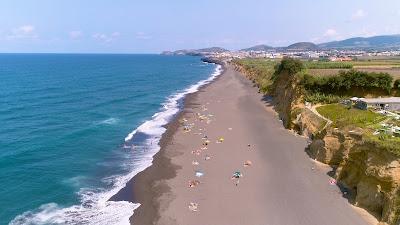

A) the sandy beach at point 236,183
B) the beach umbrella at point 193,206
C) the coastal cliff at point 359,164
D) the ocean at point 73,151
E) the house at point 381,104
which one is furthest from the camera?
the house at point 381,104

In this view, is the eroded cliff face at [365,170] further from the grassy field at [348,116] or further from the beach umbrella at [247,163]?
the beach umbrella at [247,163]

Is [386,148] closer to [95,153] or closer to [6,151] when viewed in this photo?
[95,153]

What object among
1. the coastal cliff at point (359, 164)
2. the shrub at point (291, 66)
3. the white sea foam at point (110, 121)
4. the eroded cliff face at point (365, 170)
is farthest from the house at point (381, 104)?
the white sea foam at point (110, 121)

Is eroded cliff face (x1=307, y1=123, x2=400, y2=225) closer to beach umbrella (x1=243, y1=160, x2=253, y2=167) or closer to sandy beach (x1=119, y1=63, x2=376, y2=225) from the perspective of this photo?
sandy beach (x1=119, y1=63, x2=376, y2=225)

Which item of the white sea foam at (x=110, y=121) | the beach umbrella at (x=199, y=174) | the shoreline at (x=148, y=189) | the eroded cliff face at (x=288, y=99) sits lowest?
the shoreline at (x=148, y=189)

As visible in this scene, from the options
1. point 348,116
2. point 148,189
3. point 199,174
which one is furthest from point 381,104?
point 148,189

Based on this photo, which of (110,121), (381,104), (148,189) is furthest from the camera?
(110,121)

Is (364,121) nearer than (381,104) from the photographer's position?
Yes

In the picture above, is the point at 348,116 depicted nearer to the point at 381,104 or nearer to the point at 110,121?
the point at 381,104

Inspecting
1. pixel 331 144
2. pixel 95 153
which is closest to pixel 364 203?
pixel 331 144
